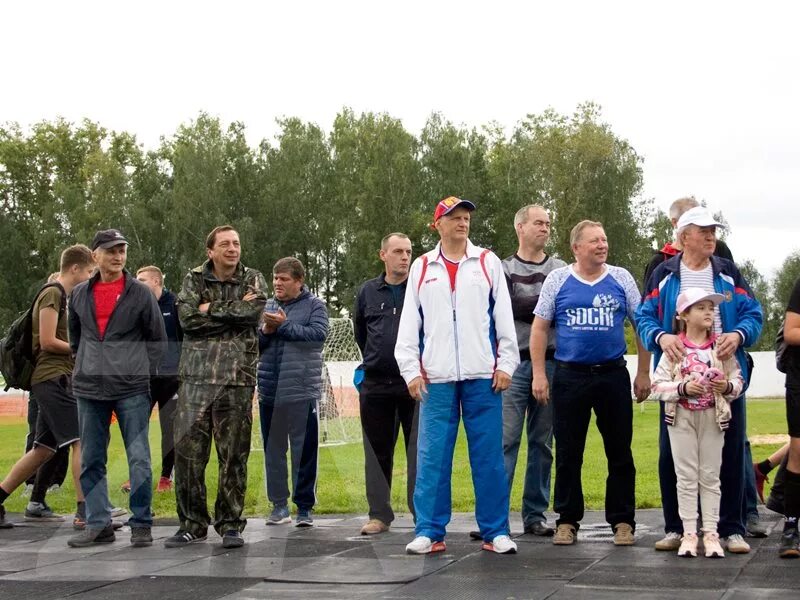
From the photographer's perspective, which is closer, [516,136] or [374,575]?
[374,575]

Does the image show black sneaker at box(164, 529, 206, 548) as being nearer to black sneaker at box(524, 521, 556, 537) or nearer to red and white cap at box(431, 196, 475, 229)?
black sneaker at box(524, 521, 556, 537)

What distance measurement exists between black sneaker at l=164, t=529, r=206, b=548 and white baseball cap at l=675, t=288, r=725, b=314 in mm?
3656

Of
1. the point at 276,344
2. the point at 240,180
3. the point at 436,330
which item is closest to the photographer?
the point at 436,330

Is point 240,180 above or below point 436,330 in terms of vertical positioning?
above

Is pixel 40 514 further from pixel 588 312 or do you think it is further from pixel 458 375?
pixel 588 312

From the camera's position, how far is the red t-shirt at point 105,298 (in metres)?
8.28

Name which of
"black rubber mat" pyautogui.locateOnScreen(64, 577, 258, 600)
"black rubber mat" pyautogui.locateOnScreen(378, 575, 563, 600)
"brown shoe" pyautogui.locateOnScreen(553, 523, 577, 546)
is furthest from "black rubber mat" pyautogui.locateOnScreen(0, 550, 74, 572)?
"brown shoe" pyautogui.locateOnScreen(553, 523, 577, 546)

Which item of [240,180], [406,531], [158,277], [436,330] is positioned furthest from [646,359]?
[240,180]

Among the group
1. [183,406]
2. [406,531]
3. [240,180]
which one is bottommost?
[406,531]

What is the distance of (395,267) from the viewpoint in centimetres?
847

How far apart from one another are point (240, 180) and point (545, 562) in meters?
55.9

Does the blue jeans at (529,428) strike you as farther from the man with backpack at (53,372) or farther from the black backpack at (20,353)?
the black backpack at (20,353)

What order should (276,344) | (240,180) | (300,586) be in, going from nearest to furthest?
(300,586), (276,344), (240,180)

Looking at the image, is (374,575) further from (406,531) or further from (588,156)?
(588,156)
